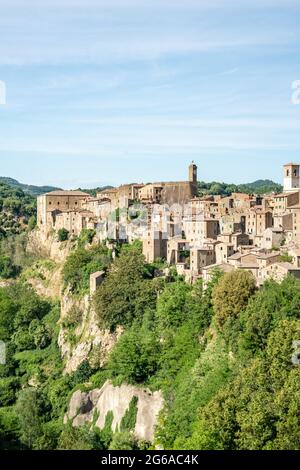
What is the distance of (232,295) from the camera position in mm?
31562

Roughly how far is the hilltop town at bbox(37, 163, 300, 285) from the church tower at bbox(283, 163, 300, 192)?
0.07 metres

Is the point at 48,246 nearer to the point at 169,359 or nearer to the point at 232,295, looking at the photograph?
the point at 169,359

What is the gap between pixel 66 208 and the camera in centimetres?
5634

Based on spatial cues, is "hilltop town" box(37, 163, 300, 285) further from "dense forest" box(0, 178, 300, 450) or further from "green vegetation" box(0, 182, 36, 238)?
"green vegetation" box(0, 182, 36, 238)

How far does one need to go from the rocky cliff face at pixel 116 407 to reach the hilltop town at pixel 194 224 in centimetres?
677

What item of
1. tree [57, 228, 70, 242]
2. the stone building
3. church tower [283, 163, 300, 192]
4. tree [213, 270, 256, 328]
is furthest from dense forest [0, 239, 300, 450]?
church tower [283, 163, 300, 192]

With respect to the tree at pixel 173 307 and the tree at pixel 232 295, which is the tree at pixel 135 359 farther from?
the tree at pixel 232 295

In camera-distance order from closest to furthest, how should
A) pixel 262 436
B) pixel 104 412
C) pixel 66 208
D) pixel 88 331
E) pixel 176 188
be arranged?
pixel 262 436 → pixel 104 412 → pixel 88 331 → pixel 176 188 → pixel 66 208

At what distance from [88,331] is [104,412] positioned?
7.71 m

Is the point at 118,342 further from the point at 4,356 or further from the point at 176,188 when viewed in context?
the point at 176,188

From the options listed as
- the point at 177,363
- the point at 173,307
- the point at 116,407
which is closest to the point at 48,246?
the point at 173,307

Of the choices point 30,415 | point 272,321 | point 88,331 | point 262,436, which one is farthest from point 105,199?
point 262,436

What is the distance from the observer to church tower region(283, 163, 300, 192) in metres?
47.5

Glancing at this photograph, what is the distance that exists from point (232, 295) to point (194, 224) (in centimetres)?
1174
